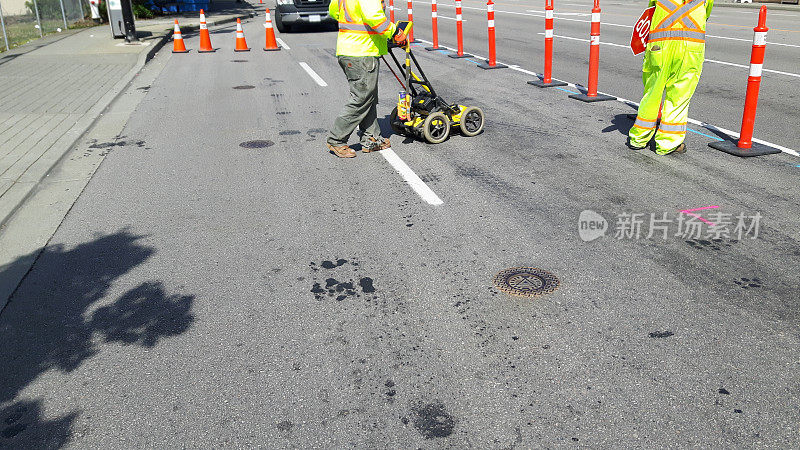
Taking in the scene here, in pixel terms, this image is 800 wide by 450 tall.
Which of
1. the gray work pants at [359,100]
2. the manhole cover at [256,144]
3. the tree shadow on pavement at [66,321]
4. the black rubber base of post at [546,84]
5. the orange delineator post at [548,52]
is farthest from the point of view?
the black rubber base of post at [546,84]

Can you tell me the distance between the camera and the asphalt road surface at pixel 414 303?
3182mm

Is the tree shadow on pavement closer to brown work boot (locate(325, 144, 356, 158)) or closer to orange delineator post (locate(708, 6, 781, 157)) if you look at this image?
brown work boot (locate(325, 144, 356, 158))

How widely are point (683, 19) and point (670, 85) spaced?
664mm

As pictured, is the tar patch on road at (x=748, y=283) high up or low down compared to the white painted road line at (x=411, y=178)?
down

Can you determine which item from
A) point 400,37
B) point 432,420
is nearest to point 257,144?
point 400,37


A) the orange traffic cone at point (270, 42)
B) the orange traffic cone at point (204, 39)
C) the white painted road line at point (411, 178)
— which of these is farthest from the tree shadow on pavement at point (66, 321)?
Answer: the orange traffic cone at point (204, 39)

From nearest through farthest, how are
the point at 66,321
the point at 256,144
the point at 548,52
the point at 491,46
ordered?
1. the point at 66,321
2. the point at 256,144
3. the point at 548,52
4. the point at 491,46

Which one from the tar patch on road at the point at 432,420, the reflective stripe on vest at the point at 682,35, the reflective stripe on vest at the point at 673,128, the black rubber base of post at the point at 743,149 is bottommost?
the tar patch on road at the point at 432,420

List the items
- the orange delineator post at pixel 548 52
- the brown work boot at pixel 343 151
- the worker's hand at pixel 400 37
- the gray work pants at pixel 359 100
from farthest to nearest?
the orange delineator post at pixel 548 52 < the brown work boot at pixel 343 151 < the gray work pants at pixel 359 100 < the worker's hand at pixel 400 37

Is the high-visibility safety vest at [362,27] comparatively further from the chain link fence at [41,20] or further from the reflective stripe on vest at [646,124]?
the chain link fence at [41,20]

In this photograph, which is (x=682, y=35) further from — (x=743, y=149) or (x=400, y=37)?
(x=400, y=37)

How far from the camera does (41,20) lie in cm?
2086

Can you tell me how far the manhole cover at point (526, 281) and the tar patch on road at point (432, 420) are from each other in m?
1.28

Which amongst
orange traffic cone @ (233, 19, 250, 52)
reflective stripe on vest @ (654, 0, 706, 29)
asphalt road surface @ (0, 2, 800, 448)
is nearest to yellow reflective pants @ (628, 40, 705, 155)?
reflective stripe on vest @ (654, 0, 706, 29)
